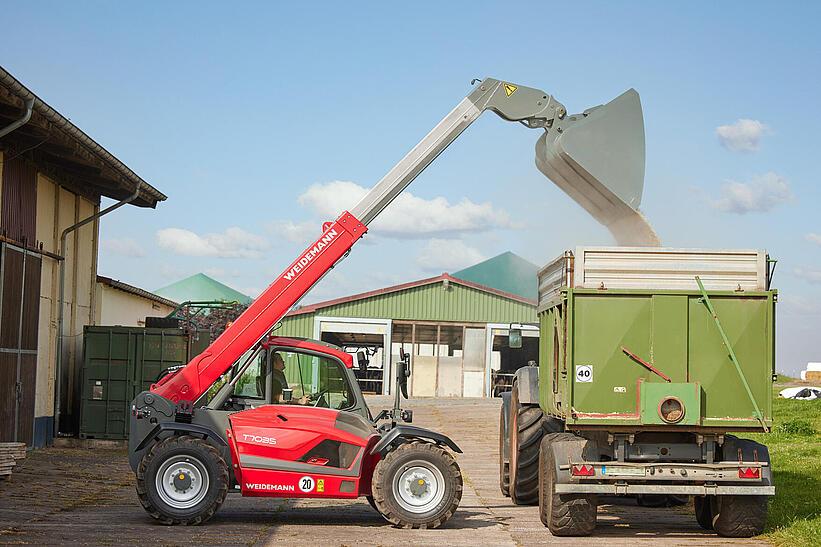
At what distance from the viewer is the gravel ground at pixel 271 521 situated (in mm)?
10398

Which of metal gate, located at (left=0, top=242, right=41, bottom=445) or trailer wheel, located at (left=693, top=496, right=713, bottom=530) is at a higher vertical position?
metal gate, located at (left=0, top=242, right=41, bottom=445)

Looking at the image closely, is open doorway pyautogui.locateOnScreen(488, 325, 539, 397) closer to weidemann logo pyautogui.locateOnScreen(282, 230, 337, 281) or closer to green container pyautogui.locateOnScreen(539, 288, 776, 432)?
weidemann logo pyautogui.locateOnScreen(282, 230, 337, 281)

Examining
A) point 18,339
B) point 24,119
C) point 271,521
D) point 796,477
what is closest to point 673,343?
point 271,521

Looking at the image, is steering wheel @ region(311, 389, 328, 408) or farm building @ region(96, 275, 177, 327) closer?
steering wheel @ region(311, 389, 328, 408)

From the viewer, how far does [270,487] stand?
444 inches

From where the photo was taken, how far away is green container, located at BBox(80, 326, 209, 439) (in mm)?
20734

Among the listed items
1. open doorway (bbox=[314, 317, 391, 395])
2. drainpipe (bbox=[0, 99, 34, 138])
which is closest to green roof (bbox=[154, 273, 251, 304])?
open doorway (bbox=[314, 317, 391, 395])

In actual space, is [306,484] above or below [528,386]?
below

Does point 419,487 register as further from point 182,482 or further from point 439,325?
point 439,325

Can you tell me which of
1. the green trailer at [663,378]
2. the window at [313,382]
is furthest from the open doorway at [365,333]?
the green trailer at [663,378]

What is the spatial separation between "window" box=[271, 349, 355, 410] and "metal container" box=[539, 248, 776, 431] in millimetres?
2736

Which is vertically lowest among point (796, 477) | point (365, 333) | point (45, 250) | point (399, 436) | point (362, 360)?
point (796, 477)

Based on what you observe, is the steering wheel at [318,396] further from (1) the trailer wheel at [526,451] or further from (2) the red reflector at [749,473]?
(2) the red reflector at [749,473]

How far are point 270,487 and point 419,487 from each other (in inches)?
62.0
